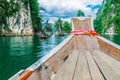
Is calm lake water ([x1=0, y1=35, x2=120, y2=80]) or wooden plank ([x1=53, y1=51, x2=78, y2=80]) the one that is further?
calm lake water ([x1=0, y1=35, x2=120, y2=80])

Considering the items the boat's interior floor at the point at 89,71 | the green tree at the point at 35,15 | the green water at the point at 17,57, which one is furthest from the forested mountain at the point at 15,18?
the boat's interior floor at the point at 89,71

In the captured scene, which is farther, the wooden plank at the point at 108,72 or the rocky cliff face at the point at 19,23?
the rocky cliff face at the point at 19,23

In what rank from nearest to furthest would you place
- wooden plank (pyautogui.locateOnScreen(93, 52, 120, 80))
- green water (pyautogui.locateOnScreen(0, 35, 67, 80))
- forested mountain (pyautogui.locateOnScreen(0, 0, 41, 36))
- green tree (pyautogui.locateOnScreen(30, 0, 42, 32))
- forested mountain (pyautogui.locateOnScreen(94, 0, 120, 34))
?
wooden plank (pyautogui.locateOnScreen(93, 52, 120, 80)) < green water (pyautogui.locateOnScreen(0, 35, 67, 80)) < forested mountain (pyautogui.locateOnScreen(0, 0, 41, 36)) < green tree (pyautogui.locateOnScreen(30, 0, 42, 32)) < forested mountain (pyautogui.locateOnScreen(94, 0, 120, 34))

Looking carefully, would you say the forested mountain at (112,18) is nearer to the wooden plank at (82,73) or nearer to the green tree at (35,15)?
the green tree at (35,15)

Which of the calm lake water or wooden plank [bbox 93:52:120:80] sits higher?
wooden plank [bbox 93:52:120:80]

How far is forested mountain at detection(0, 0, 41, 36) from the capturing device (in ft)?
302

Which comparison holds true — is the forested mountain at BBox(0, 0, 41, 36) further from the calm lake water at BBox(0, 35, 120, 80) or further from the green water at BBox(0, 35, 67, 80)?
the green water at BBox(0, 35, 67, 80)

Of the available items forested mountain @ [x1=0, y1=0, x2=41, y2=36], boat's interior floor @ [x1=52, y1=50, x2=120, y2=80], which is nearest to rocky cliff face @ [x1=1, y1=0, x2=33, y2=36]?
forested mountain @ [x1=0, y1=0, x2=41, y2=36]

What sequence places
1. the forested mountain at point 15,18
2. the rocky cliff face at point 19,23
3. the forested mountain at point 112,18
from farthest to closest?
the forested mountain at point 112,18
the rocky cliff face at point 19,23
the forested mountain at point 15,18

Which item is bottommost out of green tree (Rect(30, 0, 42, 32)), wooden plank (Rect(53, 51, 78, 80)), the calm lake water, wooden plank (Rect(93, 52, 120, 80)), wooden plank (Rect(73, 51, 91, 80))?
the calm lake water

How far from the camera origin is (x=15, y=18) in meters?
97.8

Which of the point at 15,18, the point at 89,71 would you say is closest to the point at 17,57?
the point at 89,71

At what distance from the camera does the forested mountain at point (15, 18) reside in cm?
9194

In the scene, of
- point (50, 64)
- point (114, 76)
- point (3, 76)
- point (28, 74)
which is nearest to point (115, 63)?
point (114, 76)
